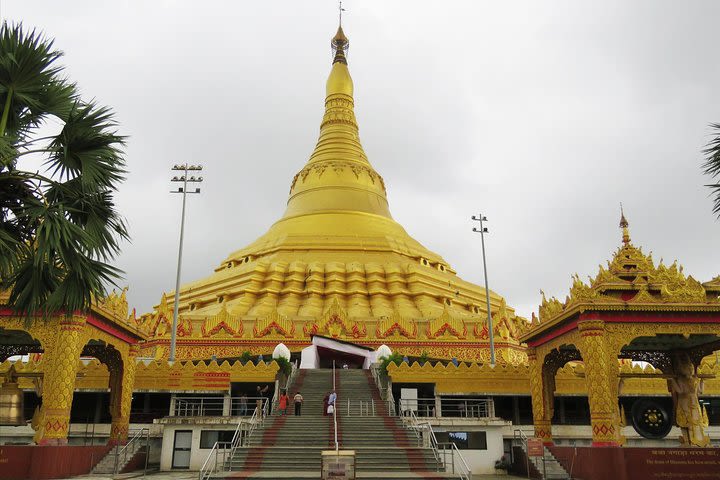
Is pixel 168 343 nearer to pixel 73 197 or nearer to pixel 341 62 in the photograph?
pixel 73 197

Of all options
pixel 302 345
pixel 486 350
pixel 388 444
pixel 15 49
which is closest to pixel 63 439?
pixel 388 444

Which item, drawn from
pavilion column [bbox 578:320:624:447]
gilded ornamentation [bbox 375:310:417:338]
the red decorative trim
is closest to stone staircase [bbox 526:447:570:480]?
pavilion column [bbox 578:320:624:447]

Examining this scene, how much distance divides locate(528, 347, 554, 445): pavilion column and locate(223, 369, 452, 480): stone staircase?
15.1 feet

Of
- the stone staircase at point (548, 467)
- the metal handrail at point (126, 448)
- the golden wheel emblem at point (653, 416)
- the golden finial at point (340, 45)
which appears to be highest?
the golden finial at point (340, 45)

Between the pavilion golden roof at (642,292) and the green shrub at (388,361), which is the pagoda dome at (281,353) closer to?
the green shrub at (388,361)

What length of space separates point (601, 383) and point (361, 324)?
18.1 m

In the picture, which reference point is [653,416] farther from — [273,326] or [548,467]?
[273,326]

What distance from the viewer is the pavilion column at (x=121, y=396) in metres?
19.2

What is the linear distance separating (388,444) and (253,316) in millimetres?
18066

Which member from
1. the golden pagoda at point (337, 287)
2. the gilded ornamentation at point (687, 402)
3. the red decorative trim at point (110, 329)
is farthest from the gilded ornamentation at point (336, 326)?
the gilded ornamentation at point (687, 402)

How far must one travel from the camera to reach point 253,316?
32719mm

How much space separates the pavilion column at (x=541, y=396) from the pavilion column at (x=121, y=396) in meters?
12.5

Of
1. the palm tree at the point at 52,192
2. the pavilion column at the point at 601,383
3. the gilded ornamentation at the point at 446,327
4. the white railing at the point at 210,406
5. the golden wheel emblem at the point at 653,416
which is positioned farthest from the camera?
the gilded ornamentation at the point at 446,327

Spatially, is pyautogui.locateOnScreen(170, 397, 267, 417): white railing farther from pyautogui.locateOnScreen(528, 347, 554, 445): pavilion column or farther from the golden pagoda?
pyautogui.locateOnScreen(528, 347, 554, 445): pavilion column
